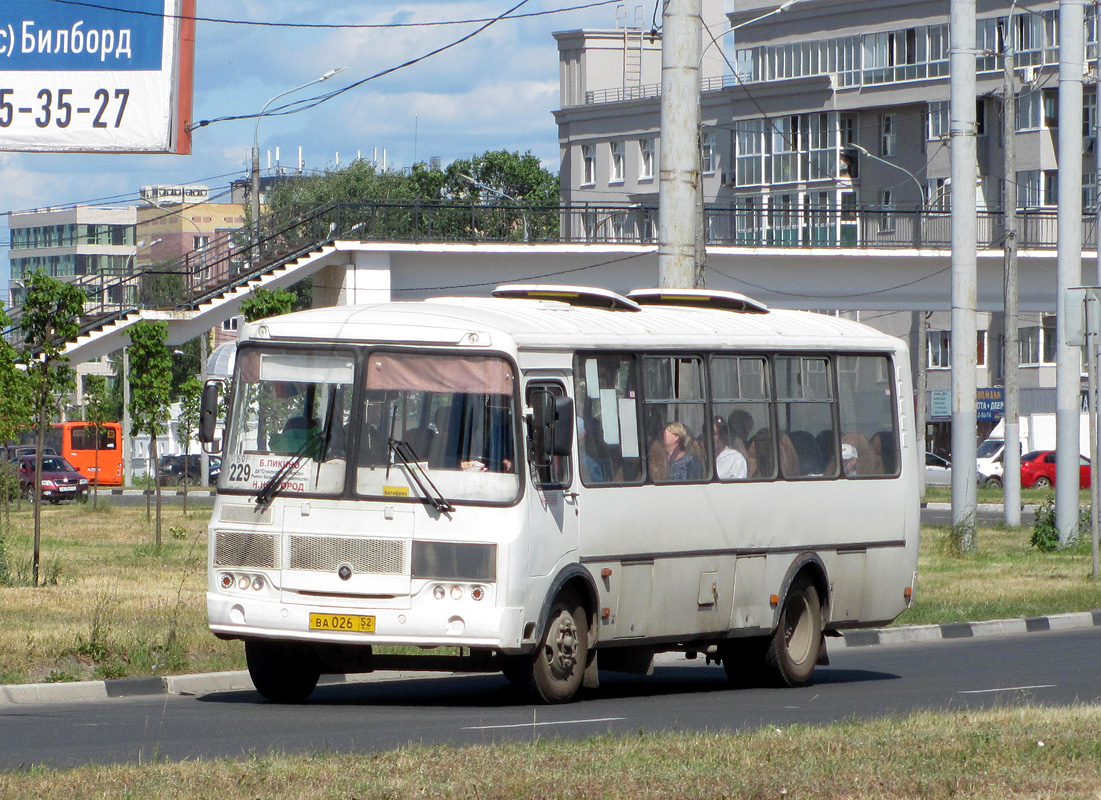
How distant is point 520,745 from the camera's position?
31.6ft

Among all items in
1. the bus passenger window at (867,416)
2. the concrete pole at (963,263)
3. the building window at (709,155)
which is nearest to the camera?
the bus passenger window at (867,416)

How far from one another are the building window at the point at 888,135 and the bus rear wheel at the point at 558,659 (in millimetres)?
78478

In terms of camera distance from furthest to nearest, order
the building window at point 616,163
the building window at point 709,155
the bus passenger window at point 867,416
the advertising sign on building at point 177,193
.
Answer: the advertising sign on building at point 177,193 → the building window at point 616,163 → the building window at point 709,155 → the bus passenger window at point 867,416

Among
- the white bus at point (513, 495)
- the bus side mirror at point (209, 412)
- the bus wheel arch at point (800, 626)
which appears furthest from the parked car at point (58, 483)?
the bus side mirror at point (209, 412)

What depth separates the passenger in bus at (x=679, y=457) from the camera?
14.1m

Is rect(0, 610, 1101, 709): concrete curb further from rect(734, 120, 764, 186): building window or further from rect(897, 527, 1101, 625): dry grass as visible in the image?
rect(734, 120, 764, 186): building window

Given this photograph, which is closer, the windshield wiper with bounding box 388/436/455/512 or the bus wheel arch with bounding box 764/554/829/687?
the windshield wiper with bounding box 388/436/455/512

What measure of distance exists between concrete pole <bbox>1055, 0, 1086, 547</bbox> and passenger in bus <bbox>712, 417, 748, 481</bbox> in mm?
15090

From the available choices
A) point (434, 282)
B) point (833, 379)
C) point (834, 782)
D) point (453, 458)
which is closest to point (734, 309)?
point (833, 379)

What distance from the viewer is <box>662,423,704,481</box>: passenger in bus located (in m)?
14.1

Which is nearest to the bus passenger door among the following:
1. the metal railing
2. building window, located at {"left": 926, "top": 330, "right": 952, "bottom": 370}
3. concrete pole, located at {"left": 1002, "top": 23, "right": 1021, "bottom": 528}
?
concrete pole, located at {"left": 1002, "top": 23, "right": 1021, "bottom": 528}

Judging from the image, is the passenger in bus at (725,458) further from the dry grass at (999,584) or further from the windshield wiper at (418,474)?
the dry grass at (999,584)

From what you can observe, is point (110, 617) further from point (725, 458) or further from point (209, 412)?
point (725, 458)

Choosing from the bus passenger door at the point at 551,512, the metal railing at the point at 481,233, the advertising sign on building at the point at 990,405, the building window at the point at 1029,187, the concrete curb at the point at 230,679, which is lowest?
the concrete curb at the point at 230,679
